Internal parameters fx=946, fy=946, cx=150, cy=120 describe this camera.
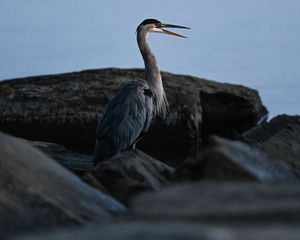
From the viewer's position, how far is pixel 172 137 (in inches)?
716

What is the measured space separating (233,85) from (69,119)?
5.30 meters

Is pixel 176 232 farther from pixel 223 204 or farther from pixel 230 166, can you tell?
pixel 230 166

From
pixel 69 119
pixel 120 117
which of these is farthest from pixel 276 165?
pixel 69 119

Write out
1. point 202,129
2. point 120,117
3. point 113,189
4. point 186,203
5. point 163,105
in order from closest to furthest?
point 186,203, point 113,189, point 120,117, point 163,105, point 202,129

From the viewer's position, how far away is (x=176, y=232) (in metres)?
2.27

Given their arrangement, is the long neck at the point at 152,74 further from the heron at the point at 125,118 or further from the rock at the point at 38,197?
the rock at the point at 38,197

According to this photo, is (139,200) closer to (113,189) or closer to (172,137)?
(113,189)

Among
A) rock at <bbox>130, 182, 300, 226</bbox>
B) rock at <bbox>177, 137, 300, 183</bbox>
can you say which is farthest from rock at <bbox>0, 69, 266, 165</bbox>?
rock at <bbox>130, 182, 300, 226</bbox>

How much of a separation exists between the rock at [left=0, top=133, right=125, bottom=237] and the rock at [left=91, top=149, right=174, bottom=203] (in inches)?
19.2

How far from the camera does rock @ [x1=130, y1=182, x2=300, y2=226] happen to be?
8.30ft

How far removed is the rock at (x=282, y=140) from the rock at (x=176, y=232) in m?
4.57

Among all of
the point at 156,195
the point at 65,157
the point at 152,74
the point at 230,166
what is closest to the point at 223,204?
the point at 156,195

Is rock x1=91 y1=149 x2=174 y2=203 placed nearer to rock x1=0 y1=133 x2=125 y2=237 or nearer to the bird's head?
rock x1=0 y1=133 x2=125 y2=237

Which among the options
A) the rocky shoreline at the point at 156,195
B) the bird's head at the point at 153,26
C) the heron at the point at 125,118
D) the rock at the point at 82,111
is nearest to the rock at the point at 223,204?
the rocky shoreline at the point at 156,195
